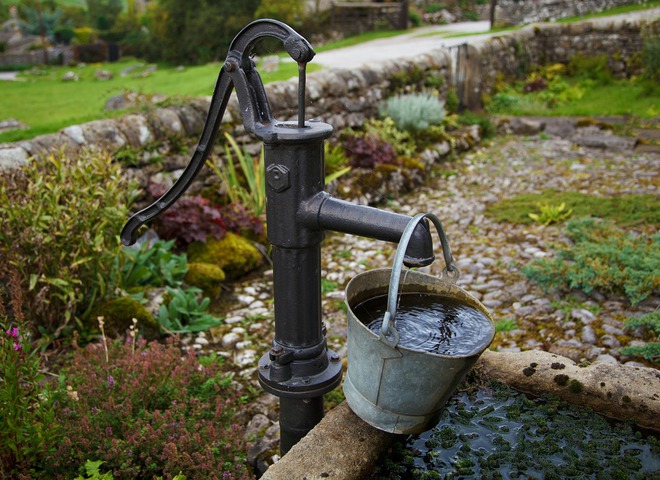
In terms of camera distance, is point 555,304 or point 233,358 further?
point 555,304

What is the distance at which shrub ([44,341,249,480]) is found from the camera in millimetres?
2213

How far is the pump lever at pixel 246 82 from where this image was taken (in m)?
1.69

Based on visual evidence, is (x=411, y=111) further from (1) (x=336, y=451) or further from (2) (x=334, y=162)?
(1) (x=336, y=451)

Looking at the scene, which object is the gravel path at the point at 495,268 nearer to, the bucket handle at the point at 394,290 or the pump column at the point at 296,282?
the pump column at the point at 296,282

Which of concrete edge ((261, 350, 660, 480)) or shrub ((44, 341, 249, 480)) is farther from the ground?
concrete edge ((261, 350, 660, 480))

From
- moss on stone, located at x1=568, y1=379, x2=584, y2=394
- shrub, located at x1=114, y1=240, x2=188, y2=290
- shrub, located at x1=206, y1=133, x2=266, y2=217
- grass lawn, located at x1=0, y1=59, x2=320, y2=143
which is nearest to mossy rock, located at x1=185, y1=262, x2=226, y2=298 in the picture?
shrub, located at x1=114, y1=240, x2=188, y2=290

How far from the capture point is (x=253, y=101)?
1.85m

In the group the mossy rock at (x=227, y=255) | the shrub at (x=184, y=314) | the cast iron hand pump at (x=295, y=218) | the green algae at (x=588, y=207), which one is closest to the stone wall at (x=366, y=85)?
the mossy rock at (x=227, y=255)

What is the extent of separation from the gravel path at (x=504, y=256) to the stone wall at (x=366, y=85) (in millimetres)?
1372

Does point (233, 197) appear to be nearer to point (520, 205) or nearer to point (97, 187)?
point (97, 187)

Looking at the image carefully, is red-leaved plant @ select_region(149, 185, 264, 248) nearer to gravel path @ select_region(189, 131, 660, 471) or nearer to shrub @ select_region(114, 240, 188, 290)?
shrub @ select_region(114, 240, 188, 290)

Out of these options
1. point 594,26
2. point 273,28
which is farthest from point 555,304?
point 594,26

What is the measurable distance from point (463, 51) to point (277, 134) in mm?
8596

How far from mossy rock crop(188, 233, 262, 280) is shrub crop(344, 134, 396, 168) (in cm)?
222
